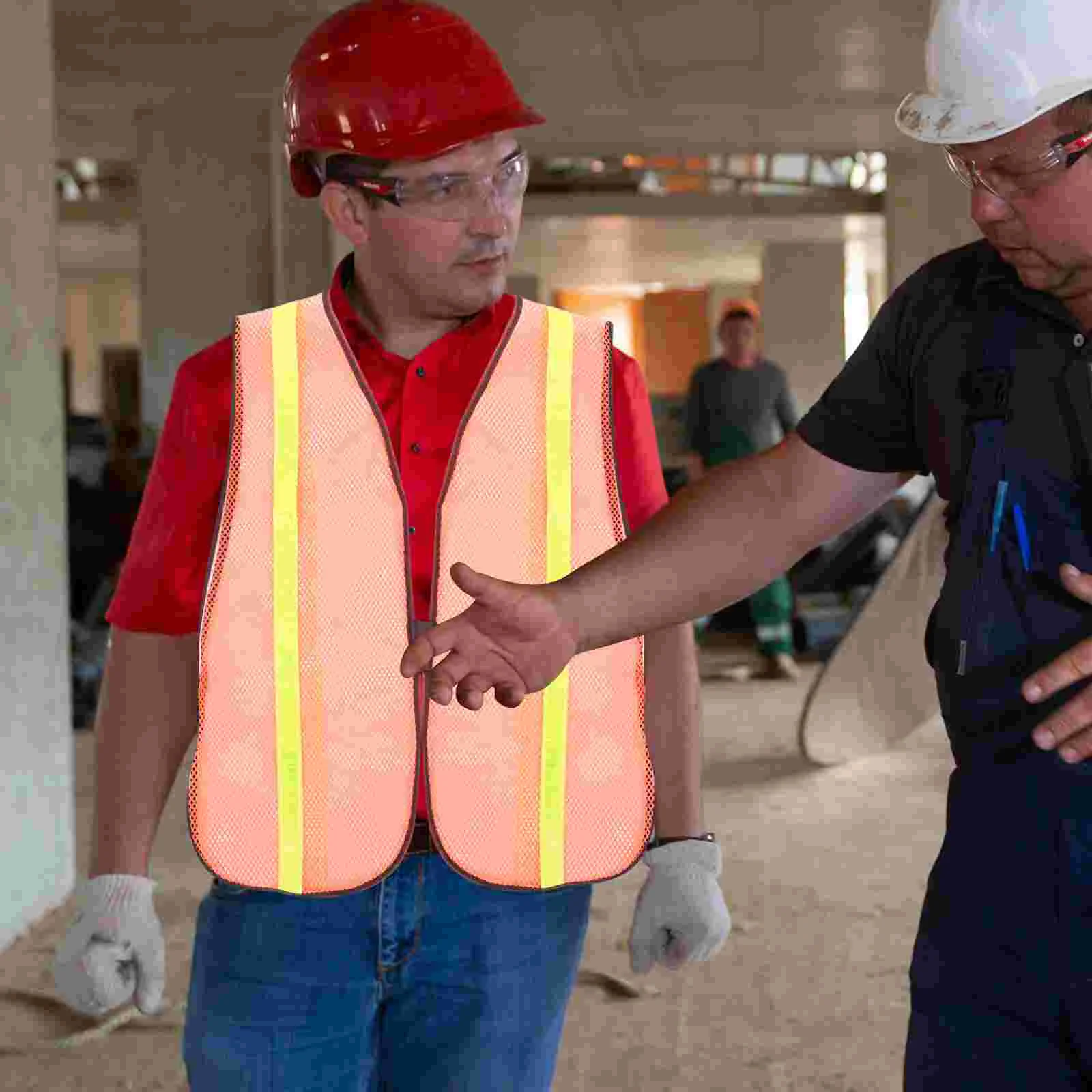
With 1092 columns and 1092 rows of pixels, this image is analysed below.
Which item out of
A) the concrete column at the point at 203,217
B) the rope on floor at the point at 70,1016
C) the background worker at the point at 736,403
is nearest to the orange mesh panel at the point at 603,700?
the rope on floor at the point at 70,1016

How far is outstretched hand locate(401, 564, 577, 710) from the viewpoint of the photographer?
1656mm

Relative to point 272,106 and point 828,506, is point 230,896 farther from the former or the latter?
point 272,106

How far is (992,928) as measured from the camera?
1673 millimetres

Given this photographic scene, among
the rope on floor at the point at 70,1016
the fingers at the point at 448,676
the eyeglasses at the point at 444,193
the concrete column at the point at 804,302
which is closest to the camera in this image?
the fingers at the point at 448,676

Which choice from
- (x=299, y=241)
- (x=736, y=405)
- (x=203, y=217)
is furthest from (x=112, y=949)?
(x=299, y=241)

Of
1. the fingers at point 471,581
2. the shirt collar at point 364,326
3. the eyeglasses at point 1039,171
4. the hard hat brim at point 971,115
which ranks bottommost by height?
the fingers at point 471,581

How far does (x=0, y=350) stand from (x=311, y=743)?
10.6ft

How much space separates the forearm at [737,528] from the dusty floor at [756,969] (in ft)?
7.83

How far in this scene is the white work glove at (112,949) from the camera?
213 centimetres

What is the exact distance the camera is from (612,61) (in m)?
10.9

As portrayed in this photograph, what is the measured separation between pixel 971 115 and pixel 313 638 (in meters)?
0.92

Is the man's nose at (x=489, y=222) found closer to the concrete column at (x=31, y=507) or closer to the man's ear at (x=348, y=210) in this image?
the man's ear at (x=348, y=210)

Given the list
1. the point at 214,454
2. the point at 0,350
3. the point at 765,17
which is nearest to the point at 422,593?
the point at 214,454

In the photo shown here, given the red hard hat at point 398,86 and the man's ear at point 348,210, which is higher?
the red hard hat at point 398,86
